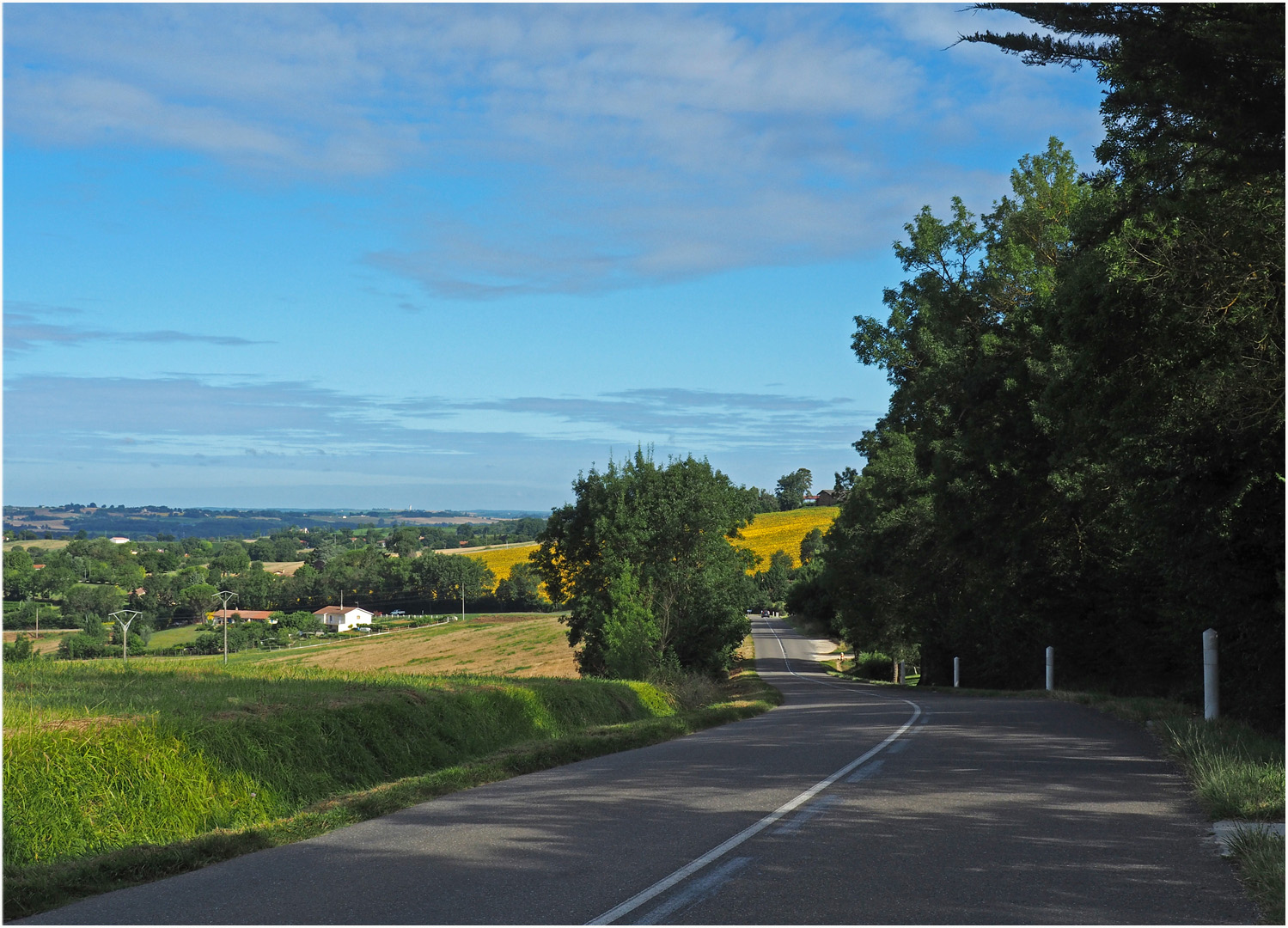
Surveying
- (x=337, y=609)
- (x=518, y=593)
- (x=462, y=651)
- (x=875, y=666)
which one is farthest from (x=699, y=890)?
(x=337, y=609)

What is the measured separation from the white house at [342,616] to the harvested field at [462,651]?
1700 cm

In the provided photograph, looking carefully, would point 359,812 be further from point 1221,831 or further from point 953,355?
point 953,355

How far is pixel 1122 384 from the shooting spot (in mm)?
16672

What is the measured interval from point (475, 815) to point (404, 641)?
8502 centimetres

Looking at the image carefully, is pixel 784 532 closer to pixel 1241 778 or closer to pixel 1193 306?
pixel 1193 306

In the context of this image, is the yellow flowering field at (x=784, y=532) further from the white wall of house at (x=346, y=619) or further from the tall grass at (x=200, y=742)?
the tall grass at (x=200, y=742)

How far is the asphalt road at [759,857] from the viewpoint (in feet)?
20.5

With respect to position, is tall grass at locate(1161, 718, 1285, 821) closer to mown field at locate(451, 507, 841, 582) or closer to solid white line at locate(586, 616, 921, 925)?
solid white line at locate(586, 616, 921, 925)

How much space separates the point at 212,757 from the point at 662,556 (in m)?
48.6

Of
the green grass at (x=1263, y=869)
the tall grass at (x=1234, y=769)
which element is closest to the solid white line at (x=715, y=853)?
the green grass at (x=1263, y=869)

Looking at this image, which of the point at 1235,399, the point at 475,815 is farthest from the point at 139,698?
the point at 1235,399

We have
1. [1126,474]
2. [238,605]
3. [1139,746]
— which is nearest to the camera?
[1139,746]

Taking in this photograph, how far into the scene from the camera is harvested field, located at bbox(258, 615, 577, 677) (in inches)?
2768

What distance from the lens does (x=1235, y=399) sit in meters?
13.4
